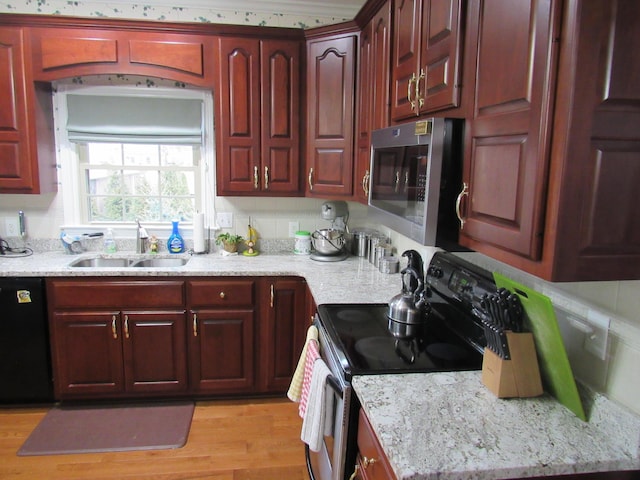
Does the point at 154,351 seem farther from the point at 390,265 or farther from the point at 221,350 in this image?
the point at 390,265

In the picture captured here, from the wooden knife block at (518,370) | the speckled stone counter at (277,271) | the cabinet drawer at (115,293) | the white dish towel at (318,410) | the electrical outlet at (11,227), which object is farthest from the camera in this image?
the electrical outlet at (11,227)

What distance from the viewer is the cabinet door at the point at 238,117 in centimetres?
286

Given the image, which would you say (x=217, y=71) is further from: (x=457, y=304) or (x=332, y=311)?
(x=457, y=304)

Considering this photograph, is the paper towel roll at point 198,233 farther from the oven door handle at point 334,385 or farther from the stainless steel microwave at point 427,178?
the oven door handle at point 334,385

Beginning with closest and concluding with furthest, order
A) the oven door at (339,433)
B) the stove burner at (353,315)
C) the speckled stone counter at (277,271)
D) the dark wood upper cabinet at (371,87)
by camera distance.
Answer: the oven door at (339,433)
the stove burner at (353,315)
the dark wood upper cabinet at (371,87)
the speckled stone counter at (277,271)

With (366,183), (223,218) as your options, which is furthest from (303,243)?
(366,183)

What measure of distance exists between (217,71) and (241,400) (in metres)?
2.05

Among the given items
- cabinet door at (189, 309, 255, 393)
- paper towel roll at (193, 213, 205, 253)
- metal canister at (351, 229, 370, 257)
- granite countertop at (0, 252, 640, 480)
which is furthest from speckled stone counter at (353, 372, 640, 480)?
paper towel roll at (193, 213, 205, 253)

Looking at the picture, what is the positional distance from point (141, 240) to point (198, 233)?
0.39 metres

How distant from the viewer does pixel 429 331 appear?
1792 mm

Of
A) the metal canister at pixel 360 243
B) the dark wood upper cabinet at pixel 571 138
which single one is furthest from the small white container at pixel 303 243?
the dark wood upper cabinet at pixel 571 138

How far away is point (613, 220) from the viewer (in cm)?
97

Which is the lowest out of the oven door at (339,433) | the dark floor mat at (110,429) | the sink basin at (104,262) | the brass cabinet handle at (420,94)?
the dark floor mat at (110,429)

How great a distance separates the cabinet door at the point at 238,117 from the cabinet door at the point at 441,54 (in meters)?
1.47
